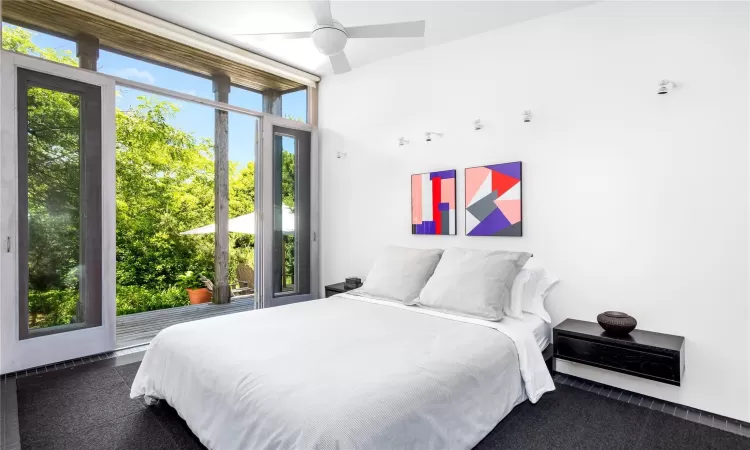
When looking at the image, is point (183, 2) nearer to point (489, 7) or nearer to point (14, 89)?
point (14, 89)

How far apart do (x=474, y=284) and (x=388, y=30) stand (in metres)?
1.82

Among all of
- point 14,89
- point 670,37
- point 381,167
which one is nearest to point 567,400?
point 670,37

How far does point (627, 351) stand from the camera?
246 cm

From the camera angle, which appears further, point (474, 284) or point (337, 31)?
point (474, 284)

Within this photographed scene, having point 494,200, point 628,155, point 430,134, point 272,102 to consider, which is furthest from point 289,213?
point 628,155

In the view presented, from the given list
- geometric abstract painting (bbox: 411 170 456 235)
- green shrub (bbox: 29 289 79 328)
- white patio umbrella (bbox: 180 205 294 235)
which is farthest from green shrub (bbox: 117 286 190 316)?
geometric abstract painting (bbox: 411 170 456 235)

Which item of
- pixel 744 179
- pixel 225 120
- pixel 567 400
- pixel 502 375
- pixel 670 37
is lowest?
pixel 567 400

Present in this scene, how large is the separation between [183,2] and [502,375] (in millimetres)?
3764

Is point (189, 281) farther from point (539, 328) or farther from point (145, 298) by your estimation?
point (539, 328)

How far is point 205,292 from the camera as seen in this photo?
21.5 feet

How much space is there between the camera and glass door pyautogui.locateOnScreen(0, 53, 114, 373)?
2.97 metres

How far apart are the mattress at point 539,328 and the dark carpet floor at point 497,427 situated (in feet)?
1.17

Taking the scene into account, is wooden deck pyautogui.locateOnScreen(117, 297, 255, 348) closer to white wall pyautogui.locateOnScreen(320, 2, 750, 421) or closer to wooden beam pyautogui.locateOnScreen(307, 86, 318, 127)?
wooden beam pyautogui.locateOnScreen(307, 86, 318, 127)

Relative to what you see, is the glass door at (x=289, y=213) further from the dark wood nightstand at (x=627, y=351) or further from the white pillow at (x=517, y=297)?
the dark wood nightstand at (x=627, y=351)
